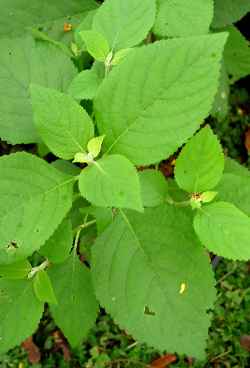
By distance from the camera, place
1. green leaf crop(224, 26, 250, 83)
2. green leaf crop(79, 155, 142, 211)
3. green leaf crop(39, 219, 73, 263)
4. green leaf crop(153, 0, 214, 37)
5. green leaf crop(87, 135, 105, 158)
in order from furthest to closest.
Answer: green leaf crop(224, 26, 250, 83) → green leaf crop(153, 0, 214, 37) → green leaf crop(39, 219, 73, 263) → green leaf crop(87, 135, 105, 158) → green leaf crop(79, 155, 142, 211)

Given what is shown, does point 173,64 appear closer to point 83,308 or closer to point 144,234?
point 144,234

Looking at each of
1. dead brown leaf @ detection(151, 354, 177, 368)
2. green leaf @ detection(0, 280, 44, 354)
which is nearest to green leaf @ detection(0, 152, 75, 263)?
green leaf @ detection(0, 280, 44, 354)

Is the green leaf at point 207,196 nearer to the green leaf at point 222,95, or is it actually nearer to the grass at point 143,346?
the green leaf at point 222,95

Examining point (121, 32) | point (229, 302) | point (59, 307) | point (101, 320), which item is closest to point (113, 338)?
point (101, 320)

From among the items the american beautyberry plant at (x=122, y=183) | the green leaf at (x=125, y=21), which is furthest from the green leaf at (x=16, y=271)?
the green leaf at (x=125, y=21)

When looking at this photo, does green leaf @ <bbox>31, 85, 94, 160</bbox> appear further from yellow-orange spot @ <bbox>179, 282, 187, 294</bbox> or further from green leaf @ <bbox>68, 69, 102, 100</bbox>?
yellow-orange spot @ <bbox>179, 282, 187, 294</bbox>

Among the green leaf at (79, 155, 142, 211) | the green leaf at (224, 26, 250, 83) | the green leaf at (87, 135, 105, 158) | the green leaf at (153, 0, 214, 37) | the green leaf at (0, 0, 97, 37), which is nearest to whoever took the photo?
the green leaf at (79, 155, 142, 211)

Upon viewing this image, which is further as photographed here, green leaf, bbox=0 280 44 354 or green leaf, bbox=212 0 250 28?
green leaf, bbox=212 0 250 28
